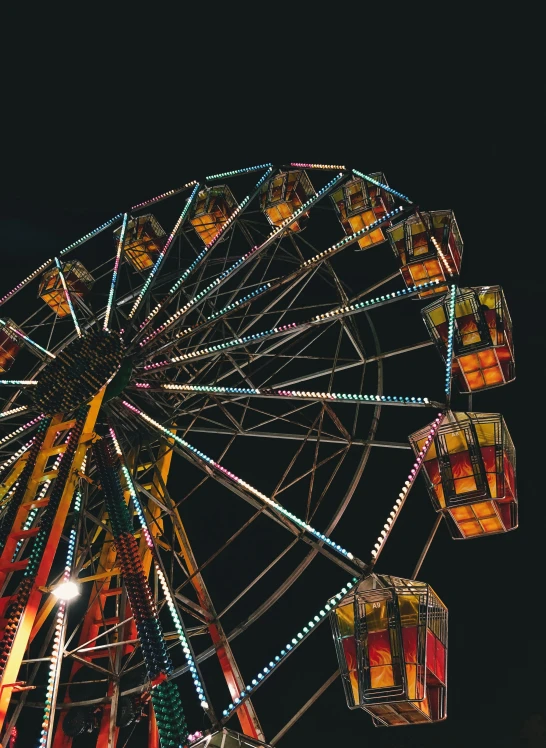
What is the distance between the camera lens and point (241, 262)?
36.8ft

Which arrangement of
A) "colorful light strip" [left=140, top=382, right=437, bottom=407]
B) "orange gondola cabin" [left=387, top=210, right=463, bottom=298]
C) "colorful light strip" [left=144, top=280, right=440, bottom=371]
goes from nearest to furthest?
"colorful light strip" [left=140, top=382, right=437, bottom=407]
"colorful light strip" [left=144, top=280, right=440, bottom=371]
"orange gondola cabin" [left=387, top=210, right=463, bottom=298]

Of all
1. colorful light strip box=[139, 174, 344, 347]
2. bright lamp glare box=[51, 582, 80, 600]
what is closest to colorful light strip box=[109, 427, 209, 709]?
bright lamp glare box=[51, 582, 80, 600]

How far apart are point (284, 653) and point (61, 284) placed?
31.1ft

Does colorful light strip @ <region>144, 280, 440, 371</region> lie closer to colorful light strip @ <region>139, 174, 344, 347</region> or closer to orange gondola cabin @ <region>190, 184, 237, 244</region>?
colorful light strip @ <region>139, 174, 344, 347</region>

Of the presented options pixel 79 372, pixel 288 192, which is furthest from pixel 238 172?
pixel 79 372

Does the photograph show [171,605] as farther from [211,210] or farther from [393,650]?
[211,210]

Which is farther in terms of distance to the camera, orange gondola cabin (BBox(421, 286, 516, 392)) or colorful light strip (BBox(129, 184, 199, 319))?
colorful light strip (BBox(129, 184, 199, 319))

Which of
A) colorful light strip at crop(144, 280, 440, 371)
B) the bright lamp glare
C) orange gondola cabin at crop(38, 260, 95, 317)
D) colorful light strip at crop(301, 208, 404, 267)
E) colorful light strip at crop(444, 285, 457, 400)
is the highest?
orange gondola cabin at crop(38, 260, 95, 317)

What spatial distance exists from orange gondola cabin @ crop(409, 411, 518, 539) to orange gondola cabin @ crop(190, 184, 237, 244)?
6525 millimetres

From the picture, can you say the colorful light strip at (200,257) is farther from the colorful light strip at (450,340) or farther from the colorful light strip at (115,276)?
the colorful light strip at (450,340)

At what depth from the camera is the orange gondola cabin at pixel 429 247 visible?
11117 mm

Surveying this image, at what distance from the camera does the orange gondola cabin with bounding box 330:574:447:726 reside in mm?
6812

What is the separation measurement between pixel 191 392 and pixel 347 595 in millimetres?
3660

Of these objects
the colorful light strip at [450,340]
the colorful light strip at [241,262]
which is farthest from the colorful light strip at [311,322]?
the colorful light strip at [241,262]
